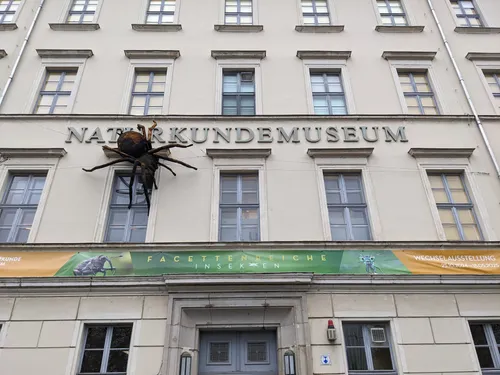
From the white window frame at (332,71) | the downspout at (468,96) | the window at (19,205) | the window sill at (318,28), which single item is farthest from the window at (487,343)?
the window at (19,205)

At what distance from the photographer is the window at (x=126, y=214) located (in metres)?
8.93

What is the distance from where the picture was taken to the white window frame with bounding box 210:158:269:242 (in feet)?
28.9

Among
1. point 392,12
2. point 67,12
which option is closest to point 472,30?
point 392,12

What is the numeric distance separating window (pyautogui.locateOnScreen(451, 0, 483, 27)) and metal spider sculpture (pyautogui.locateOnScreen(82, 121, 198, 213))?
10.5 metres

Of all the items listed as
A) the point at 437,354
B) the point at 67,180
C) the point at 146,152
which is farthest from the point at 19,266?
the point at 437,354

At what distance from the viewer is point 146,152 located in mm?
9094

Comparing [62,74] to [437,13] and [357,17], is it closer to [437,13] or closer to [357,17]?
[357,17]

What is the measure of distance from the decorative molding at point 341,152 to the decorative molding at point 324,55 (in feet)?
11.7

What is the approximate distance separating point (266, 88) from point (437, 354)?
301 inches

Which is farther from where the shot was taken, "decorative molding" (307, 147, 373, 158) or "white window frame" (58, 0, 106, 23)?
"white window frame" (58, 0, 106, 23)

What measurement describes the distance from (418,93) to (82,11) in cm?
1098

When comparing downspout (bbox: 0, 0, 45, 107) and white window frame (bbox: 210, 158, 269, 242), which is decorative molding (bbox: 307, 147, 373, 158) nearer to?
white window frame (bbox: 210, 158, 269, 242)

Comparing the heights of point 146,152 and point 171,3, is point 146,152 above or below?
below

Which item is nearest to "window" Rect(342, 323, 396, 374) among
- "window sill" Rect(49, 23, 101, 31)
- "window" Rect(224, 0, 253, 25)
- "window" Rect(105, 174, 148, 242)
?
"window" Rect(105, 174, 148, 242)
